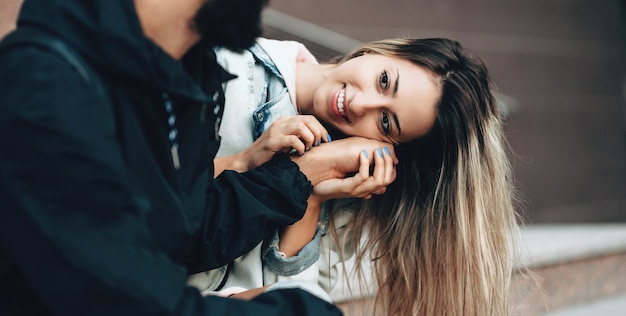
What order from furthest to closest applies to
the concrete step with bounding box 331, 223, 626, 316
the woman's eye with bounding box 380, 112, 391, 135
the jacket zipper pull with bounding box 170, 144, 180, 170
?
the concrete step with bounding box 331, 223, 626, 316, the woman's eye with bounding box 380, 112, 391, 135, the jacket zipper pull with bounding box 170, 144, 180, 170

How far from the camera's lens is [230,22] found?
124 cm

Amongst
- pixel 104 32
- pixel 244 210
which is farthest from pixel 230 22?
pixel 244 210

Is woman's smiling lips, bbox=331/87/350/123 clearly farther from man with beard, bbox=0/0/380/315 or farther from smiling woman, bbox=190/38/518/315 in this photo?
man with beard, bbox=0/0/380/315

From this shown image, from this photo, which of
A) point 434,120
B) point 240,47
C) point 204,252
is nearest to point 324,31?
point 434,120

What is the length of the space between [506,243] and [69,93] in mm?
1668

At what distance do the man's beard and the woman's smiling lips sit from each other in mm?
868

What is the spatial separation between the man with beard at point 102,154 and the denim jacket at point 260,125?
689mm

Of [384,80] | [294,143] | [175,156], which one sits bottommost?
[294,143]

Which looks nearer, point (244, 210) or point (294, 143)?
point (244, 210)

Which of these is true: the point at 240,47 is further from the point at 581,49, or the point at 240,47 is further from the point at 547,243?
the point at 581,49

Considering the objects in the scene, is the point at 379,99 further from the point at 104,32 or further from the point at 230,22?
the point at 104,32

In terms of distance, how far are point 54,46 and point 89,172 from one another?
0.69 ft

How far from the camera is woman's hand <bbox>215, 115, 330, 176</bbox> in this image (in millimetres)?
1989

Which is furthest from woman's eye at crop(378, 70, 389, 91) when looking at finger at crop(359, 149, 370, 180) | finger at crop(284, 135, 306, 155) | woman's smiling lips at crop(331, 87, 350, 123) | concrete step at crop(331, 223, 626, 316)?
concrete step at crop(331, 223, 626, 316)
